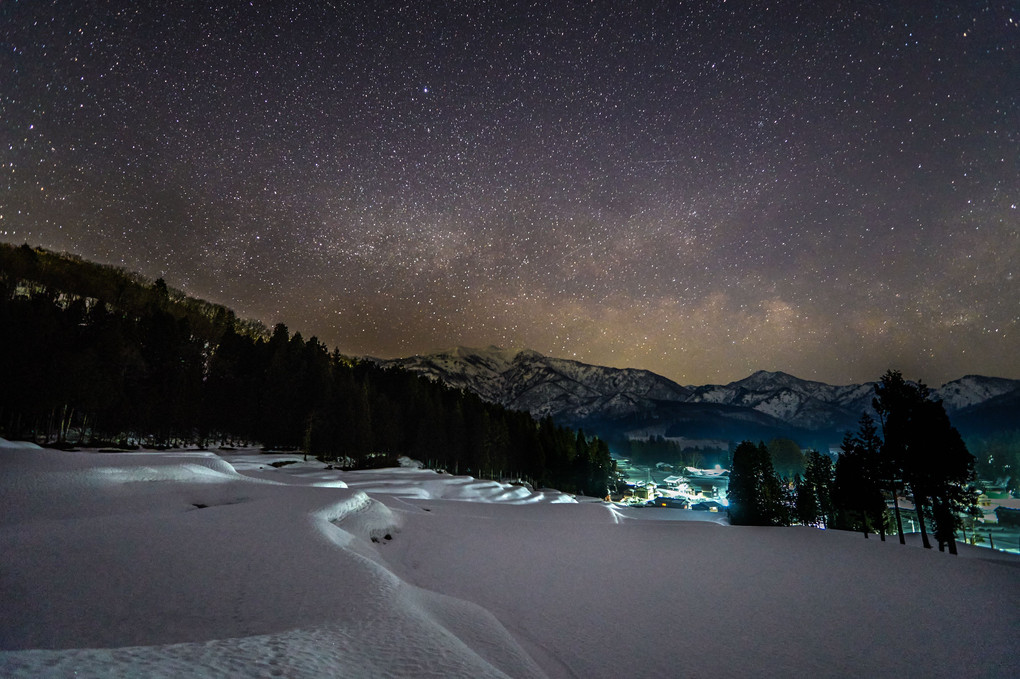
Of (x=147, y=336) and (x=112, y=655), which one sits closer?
(x=112, y=655)

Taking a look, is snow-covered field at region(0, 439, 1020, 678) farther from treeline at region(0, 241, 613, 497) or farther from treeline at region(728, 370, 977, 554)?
treeline at region(0, 241, 613, 497)

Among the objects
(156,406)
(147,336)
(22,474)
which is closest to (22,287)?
(147,336)

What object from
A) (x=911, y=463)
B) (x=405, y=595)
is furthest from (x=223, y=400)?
(x=911, y=463)

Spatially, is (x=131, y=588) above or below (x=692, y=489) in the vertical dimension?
above

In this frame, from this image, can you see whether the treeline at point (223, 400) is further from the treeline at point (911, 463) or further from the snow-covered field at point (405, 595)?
the treeline at point (911, 463)

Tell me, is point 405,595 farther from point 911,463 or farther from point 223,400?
point 223,400

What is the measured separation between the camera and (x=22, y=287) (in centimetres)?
9169

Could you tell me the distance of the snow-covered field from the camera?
7.15m

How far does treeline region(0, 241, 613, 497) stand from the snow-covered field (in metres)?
32.1

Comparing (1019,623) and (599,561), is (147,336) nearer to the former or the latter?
(599,561)

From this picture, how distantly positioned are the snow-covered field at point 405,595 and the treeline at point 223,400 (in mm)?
32128

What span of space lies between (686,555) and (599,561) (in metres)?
5.80

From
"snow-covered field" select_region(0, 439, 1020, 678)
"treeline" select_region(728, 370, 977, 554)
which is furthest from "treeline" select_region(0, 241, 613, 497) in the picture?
"treeline" select_region(728, 370, 977, 554)

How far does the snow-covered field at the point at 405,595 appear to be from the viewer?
7152 mm
